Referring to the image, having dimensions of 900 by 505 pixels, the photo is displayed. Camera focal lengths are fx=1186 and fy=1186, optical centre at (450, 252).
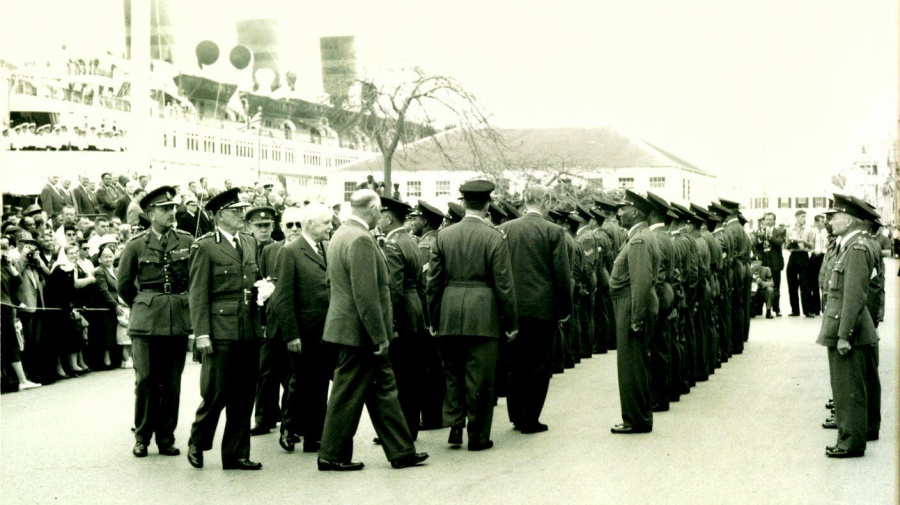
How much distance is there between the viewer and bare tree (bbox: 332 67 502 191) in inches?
1901

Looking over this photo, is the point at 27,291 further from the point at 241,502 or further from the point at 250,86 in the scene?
the point at 250,86

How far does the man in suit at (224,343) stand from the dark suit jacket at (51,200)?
50.7 feet

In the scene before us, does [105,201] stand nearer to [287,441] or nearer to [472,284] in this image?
[287,441]

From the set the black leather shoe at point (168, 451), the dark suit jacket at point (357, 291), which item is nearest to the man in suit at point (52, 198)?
the black leather shoe at point (168, 451)

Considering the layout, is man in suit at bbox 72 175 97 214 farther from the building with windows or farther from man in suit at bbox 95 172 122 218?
the building with windows

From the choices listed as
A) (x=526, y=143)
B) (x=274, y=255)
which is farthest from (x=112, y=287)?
(x=526, y=143)

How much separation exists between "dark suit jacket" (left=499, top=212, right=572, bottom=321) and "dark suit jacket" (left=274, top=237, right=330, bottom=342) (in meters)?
2.17

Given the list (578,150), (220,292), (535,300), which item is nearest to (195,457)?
(220,292)

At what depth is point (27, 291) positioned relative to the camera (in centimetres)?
1527

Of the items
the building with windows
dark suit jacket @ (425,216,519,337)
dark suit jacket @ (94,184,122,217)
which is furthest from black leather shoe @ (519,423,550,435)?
the building with windows

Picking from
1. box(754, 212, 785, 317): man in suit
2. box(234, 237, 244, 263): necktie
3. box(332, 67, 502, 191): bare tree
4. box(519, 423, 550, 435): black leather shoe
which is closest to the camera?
box(234, 237, 244, 263): necktie

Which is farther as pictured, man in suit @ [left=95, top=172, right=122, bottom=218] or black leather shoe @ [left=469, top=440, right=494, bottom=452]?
man in suit @ [left=95, top=172, right=122, bottom=218]

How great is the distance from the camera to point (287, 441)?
1034cm

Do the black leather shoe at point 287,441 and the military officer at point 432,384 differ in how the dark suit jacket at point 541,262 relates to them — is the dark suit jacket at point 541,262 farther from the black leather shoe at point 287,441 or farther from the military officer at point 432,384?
the black leather shoe at point 287,441
